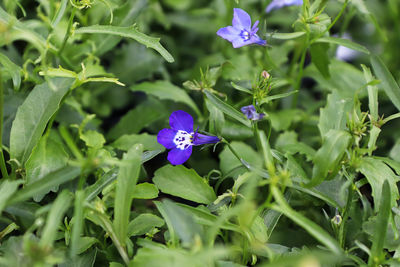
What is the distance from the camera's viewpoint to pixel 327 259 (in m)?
1.09

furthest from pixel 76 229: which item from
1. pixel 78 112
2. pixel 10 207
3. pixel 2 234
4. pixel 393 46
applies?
pixel 393 46

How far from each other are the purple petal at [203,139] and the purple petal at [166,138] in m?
0.09

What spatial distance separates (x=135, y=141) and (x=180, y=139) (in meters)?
0.25

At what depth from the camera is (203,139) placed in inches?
67.7

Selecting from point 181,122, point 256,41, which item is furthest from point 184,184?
point 256,41

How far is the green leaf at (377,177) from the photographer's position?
1553mm

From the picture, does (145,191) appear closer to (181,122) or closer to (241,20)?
(181,122)

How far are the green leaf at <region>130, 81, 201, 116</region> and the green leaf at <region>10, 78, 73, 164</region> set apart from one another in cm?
50

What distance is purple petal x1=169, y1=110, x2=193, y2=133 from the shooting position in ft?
5.90

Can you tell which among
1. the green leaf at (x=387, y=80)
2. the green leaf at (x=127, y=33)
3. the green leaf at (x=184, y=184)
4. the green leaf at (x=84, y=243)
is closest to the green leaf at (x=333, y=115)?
the green leaf at (x=387, y=80)

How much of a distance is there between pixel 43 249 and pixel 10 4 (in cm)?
103

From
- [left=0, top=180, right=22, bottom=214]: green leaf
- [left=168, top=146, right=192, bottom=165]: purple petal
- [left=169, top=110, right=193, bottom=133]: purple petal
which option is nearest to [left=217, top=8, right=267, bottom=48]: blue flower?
[left=169, top=110, right=193, bottom=133]: purple petal

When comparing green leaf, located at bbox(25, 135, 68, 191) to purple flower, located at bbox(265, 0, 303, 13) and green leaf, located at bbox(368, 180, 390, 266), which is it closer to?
green leaf, located at bbox(368, 180, 390, 266)

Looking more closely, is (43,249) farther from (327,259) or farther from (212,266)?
(327,259)
